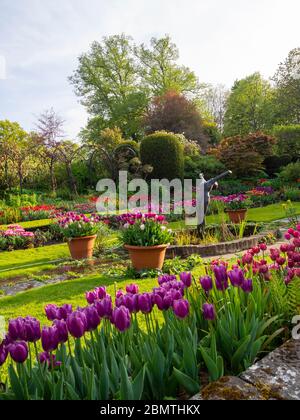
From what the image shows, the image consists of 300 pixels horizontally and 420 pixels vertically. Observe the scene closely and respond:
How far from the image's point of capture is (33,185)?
19.3 m

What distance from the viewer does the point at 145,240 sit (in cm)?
558

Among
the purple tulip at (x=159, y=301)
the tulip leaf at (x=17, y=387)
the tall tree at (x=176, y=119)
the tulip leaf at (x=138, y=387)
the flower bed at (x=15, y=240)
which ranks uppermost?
the tall tree at (x=176, y=119)

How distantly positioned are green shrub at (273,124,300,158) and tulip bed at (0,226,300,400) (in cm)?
2214

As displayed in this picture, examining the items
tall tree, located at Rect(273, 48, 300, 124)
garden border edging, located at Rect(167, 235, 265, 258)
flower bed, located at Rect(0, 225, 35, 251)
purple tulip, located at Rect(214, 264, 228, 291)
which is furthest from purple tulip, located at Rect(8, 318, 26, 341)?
tall tree, located at Rect(273, 48, 300, 124)

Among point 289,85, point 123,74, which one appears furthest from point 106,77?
point 289,85

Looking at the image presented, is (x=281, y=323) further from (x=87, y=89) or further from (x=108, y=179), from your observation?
(x=87, y=89)

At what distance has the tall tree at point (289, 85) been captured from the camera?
77.8ft

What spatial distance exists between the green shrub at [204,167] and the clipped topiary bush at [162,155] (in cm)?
159

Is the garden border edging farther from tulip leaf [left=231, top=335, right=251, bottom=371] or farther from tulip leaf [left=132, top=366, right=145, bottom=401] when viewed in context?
tulip leaf [left=132, top=366, right=145, bottom=401]

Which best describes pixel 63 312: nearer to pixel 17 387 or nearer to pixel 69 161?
pixel 17 387

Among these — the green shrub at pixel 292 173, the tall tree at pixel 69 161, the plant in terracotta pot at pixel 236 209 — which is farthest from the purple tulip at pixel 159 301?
the green shrub at pixel 292 173

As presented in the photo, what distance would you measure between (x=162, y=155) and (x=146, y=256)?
13212 mm

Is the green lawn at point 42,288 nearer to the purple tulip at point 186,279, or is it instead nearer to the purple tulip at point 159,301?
the purple tulip at point 186,279

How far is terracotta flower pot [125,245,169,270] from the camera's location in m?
5.43
